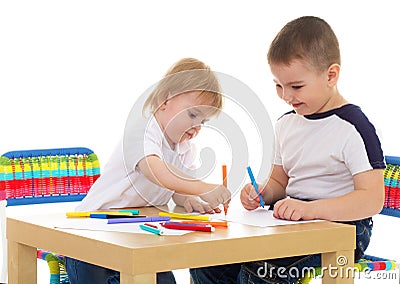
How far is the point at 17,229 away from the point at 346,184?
669 mm

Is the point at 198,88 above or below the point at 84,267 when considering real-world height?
above

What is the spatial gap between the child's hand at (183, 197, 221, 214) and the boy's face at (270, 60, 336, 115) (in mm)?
276

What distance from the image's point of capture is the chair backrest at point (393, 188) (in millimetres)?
1982

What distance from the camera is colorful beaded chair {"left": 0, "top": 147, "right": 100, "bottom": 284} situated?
2143mm

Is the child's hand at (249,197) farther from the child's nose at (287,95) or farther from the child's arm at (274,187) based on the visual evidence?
the child's nose at (287,95)

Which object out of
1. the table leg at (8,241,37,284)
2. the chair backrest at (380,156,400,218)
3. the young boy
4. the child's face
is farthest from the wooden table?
the chair backrest at (380,156,400,218)

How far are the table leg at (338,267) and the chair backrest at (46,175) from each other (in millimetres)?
949

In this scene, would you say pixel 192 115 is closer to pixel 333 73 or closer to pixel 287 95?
pixel 287 95

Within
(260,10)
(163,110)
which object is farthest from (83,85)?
(163,110)

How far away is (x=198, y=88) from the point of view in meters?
1.71

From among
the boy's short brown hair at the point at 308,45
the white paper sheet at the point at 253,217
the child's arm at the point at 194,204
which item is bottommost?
the white paper sheet at the point at 253,217

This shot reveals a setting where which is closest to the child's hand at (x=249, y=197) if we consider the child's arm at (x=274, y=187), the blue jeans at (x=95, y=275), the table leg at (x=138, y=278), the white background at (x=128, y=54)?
the child's arm at (x=274, y=187)

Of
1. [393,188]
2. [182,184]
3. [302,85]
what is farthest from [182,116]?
[393,188]

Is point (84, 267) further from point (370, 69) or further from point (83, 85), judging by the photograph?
point (370, 69)
